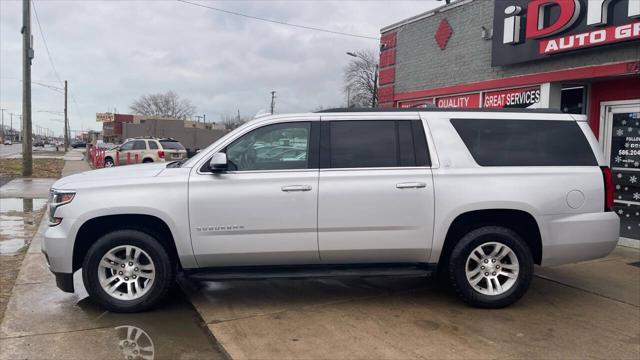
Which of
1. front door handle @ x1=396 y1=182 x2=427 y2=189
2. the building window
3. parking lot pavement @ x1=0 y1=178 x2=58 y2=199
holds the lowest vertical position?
parking lot pavement @ x1=0 y1=178 x2=58 y2=199

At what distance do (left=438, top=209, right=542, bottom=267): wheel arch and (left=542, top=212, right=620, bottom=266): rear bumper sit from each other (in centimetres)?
11

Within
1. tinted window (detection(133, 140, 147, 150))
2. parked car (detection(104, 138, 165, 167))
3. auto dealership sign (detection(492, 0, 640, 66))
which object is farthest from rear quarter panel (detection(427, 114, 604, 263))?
tinted window (detection(133, 140, 147, 150))

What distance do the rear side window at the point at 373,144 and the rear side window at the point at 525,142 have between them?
0.45 meters

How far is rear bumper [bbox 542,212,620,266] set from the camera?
512 centimetres

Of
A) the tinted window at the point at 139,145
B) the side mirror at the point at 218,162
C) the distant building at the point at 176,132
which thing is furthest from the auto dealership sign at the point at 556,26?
the distant building at the point at 176,132

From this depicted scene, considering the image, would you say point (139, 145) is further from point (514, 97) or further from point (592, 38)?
point (592, 38)

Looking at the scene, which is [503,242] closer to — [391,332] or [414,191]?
[414,191]

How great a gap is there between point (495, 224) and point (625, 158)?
14.1 ft

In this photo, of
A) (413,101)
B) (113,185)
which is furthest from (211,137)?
(113,185)

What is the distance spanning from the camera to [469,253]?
5094mm

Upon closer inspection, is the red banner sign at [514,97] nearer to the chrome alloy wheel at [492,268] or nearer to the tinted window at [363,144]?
the chrome alloy wheel at [492,268]

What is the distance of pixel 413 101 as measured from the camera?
41.1 ft

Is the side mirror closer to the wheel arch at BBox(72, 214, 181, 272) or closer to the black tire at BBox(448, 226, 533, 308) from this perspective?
the wheel arch at BBox(72, 214, 181, 272)

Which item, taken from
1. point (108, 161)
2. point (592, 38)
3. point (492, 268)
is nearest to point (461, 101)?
point (592, 38)
